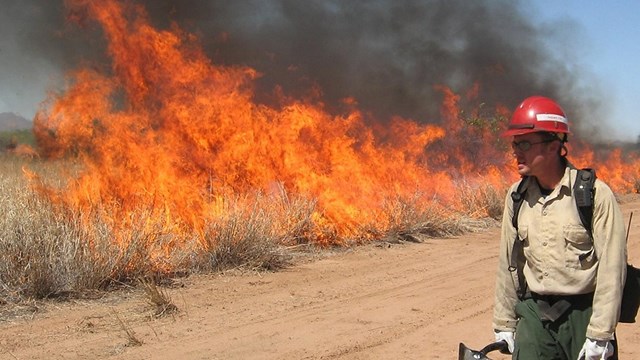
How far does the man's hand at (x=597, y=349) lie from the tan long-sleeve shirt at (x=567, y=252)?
0.09ft

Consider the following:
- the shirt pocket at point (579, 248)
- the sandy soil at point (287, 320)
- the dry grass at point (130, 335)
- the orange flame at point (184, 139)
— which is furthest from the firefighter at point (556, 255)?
the orange flame at point (184, 139)

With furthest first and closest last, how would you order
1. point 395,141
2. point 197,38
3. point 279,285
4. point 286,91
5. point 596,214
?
point 395,141, point 286,91, point 197,38, point 279,285, point 596,214

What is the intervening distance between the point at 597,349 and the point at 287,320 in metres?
3.60

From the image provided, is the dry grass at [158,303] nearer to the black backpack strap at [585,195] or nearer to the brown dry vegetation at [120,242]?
the brown dry vegetation at [120,242]

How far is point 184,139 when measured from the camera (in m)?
10.1

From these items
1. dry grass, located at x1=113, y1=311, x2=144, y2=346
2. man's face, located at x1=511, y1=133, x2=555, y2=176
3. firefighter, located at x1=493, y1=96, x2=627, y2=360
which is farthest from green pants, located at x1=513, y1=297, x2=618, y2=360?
dry grass, located at x1=113, y1=311, x2=144, y2=346

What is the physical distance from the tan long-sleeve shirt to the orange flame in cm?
560

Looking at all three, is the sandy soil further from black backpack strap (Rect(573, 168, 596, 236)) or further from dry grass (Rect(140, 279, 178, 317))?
black backpack strap (Rect(573, 168, 596, 236))

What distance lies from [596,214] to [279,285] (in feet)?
16.1

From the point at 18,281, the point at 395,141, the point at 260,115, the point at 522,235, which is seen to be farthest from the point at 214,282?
the point at 395,141

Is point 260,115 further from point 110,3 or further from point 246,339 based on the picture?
point 246,339

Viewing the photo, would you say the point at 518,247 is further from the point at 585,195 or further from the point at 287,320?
the point at 287,320

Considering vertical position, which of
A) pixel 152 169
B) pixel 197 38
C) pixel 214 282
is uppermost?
pixel 197 38

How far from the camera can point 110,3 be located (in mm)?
10148
